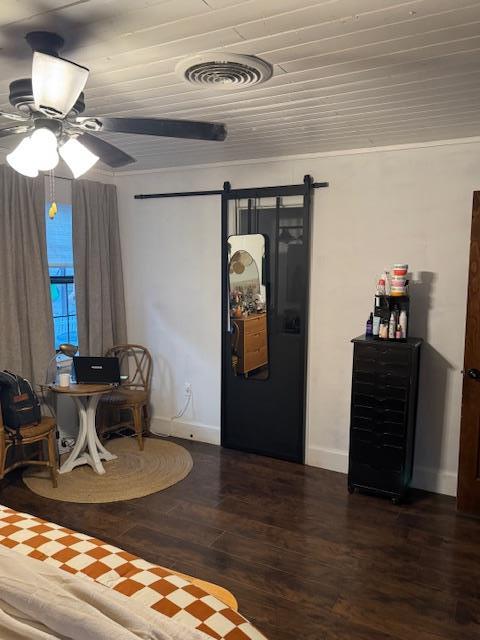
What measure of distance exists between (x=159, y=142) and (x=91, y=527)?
2.48m

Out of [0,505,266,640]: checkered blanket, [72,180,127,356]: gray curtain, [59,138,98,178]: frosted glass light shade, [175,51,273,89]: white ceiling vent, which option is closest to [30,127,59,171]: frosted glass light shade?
[59,138,98,178]: frosted glass light shade

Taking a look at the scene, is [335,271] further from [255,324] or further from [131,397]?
[131,397]

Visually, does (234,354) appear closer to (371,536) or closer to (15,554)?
(371,536)

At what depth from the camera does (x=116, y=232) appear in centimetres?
438

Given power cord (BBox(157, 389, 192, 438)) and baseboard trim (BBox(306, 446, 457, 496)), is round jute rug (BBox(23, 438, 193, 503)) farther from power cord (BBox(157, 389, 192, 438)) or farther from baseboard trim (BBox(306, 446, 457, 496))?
baseboard trim (BBox(306, 446, 457, 496))

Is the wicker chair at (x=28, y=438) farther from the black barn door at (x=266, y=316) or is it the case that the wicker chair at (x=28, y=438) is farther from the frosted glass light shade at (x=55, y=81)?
the frosted glass light shade at (x=55, y=81)

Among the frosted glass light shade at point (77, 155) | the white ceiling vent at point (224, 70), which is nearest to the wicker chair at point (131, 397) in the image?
the frosted glass light shade at point (77, 155)

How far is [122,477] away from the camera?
3521 mm

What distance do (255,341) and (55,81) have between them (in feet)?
8.88

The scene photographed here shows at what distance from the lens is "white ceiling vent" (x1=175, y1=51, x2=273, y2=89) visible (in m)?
1.88

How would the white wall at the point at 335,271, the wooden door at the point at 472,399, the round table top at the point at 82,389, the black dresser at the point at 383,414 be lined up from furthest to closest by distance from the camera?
the round table top at the point at 82,389 → the white wall at the point at 335,271 → the black dresser at the point at 383,414 → the wooden door at the point at 472,399

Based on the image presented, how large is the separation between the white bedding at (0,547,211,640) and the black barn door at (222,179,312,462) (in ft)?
9.06

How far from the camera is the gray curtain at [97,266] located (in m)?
4.04

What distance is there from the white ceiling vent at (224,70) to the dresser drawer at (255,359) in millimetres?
2184
